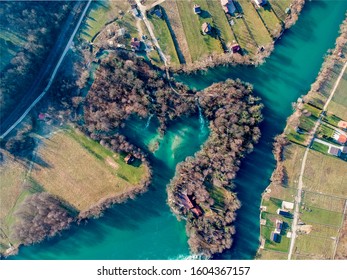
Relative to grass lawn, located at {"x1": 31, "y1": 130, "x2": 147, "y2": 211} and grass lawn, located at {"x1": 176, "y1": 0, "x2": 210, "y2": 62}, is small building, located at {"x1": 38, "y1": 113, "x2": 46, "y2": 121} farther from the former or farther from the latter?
grass lawn, located at {"x1": 176, "y1": 0, "x2": 210, "y2": 62}

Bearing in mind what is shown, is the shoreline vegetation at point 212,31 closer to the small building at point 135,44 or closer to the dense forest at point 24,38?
the small building at point 135,44

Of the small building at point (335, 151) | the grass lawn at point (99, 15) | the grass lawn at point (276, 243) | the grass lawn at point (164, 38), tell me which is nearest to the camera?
the small building at point (335, 151)

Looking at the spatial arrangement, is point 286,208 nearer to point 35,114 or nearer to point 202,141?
point 202,141

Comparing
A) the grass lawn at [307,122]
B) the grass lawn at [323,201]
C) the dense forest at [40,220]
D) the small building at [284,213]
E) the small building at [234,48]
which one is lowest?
the dense forest at [40,220]

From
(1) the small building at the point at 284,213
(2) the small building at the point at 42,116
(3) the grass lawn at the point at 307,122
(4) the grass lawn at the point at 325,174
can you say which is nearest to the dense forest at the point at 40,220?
(2) the small building at the point at 42,116

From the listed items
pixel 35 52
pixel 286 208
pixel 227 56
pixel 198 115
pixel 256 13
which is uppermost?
pixel 256 13

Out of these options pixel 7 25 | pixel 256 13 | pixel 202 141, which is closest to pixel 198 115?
pixel 202 141

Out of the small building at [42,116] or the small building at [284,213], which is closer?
the small building at [284,213]
